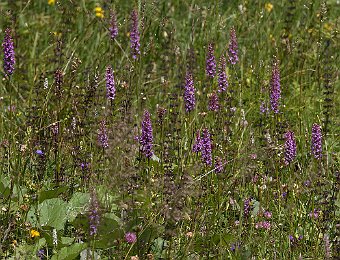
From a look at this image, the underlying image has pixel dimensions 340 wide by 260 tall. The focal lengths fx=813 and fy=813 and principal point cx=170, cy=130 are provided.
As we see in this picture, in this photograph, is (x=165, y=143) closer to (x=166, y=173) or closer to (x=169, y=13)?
(x=166, y=173)

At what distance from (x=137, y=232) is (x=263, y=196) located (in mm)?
881

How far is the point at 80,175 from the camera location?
3.15 meters

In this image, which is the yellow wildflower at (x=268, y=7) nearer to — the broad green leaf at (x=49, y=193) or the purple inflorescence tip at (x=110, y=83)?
the purple inflorescence tip at (x=110, y=83)

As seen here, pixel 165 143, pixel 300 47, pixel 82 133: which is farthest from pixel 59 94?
pixel 300 47

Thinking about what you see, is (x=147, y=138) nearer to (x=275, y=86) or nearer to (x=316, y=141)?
(x=316, y=141)

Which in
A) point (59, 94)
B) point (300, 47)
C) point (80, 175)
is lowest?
point (80, 175)

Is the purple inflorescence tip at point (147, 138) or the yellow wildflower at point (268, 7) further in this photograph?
the yellow wildflower at point (268, 7)

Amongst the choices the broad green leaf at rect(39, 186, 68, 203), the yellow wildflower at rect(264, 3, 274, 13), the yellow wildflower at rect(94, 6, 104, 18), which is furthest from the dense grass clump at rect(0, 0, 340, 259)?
the yellow wildflower at rect(264, 3, 274, 13)

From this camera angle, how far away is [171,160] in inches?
124

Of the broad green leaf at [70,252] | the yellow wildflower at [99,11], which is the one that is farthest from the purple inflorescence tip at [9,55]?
the yellow wildflower at [99,11]

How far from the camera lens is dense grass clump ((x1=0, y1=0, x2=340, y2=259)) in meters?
2.60

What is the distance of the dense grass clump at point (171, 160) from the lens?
8.54ft

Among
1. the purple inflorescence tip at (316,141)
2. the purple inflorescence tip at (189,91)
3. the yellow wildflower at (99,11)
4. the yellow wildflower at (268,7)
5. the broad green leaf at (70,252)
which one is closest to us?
the broad green leaf at (70,252)

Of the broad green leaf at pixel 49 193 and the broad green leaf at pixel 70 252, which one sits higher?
the broad green leaf at pixel 49 193
